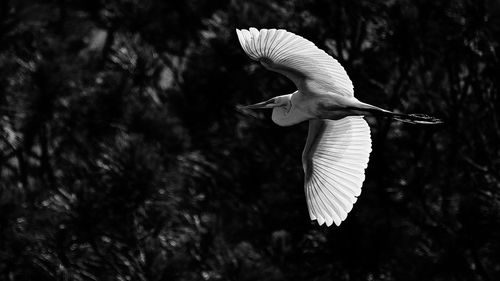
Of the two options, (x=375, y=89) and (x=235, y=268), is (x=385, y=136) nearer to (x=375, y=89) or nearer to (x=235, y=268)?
(x=375, y=89)

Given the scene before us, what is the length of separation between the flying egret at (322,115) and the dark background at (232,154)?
2764 mm

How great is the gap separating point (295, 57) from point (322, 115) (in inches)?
11.6

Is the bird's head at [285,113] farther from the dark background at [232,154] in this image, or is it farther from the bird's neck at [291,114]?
the dark background at [232,154]

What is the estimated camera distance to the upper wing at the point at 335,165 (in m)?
6.12

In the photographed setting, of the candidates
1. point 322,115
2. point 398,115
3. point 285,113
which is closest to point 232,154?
point 285,113

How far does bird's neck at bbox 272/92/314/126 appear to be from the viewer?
6.23 meters

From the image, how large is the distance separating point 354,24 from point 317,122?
343 cm

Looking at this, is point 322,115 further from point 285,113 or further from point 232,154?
point 232,154

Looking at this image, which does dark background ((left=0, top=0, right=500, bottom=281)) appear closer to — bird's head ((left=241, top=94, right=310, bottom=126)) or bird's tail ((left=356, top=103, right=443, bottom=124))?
bird's head ((left=241, top=94, right=310, bottom=126))

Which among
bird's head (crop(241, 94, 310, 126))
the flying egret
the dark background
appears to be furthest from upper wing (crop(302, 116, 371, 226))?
the dark background

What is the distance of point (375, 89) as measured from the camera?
32.9 ft

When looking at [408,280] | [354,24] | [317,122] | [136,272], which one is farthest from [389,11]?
[317,122]

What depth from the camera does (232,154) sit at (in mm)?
10781

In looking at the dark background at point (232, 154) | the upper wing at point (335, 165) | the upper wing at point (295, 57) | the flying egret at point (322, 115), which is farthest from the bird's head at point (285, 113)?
the dark background at point (232, 154)
